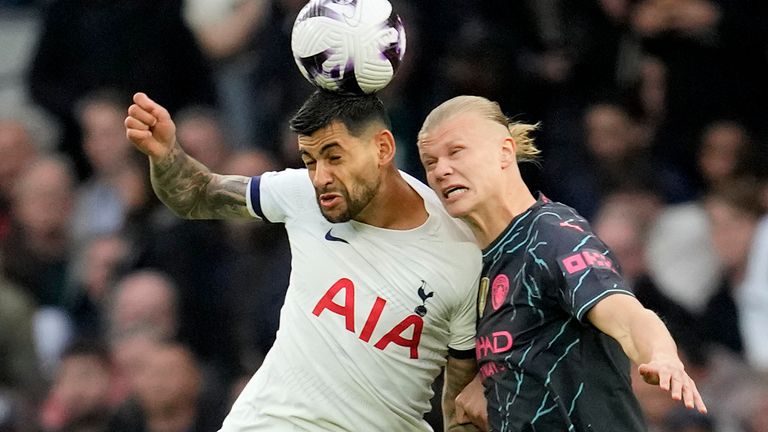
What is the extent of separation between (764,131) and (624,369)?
3.20m

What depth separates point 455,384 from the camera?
571 cm

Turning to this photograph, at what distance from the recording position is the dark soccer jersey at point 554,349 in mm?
5184

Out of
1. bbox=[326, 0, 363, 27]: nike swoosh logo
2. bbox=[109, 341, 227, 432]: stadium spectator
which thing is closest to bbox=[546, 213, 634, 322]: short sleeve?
bbox=[326, 0, 363, 27]: nike swoosh logo

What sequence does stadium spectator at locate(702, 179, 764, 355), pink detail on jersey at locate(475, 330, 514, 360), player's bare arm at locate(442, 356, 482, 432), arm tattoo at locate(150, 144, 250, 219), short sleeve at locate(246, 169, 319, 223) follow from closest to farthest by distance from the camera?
pink detail on jersey at locate(475, 330, 514, 360) → player's bare arm at locate(442, 356, 482, 432) → short sleeve at locate(246, 169, 319, 223) → arm tattoo at locate(150, 144, 250, 219) → stadium spectator at locate(702, 179, 764, 355)

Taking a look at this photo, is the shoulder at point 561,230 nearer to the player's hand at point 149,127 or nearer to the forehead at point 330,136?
the forehead at point 330,136

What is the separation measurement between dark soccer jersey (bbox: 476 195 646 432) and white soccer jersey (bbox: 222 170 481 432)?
11.6 inches

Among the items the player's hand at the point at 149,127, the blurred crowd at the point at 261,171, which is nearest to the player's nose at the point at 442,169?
the player's hand at the point at 149,127

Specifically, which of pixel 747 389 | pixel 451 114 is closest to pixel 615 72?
pixel 747 389

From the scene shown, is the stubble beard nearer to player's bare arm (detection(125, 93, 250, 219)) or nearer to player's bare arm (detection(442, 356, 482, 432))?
player's bare arm (detection(125, 93, 250, 219))

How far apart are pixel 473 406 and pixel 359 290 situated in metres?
0.52

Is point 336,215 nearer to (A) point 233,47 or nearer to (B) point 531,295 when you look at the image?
(B) point 531,295

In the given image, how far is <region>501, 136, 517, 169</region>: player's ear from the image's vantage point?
5484 millimetres

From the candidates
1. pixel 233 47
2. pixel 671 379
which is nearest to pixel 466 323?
pixel 671 379

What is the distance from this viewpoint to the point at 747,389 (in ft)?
24.6
